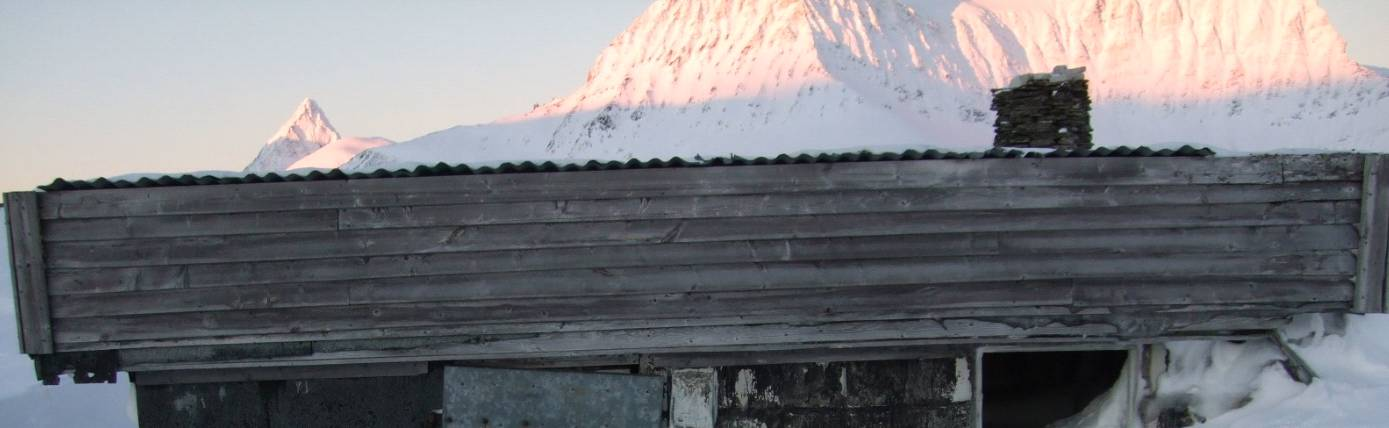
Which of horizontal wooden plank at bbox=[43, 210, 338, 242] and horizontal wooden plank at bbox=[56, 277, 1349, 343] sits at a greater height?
horizontal wooden plank at bbox=[43, 210, 338, 242]

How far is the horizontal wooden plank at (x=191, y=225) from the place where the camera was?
6301 millimetres

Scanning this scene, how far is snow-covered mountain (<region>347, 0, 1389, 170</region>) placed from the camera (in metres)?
98.8

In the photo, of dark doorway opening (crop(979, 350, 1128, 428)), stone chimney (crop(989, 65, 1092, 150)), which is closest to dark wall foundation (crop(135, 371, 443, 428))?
dark doorway opening (crop(979, 350, 1128, 428))

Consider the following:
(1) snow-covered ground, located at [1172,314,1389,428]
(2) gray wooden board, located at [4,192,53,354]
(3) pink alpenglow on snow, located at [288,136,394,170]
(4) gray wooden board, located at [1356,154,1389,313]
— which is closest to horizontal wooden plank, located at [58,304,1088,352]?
(2) gray wooden board, located at [4,192,53,354]

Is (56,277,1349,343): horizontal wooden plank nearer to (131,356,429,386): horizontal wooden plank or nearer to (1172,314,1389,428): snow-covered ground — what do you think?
(131,356,429,386): horizontal wooden plank

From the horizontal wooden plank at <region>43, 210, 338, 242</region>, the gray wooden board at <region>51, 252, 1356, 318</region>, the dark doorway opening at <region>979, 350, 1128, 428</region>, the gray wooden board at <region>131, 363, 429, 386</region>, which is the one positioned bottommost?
the dark doorway opening at <region>979, 350, 1128, 428</region>

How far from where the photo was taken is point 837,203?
6.34m

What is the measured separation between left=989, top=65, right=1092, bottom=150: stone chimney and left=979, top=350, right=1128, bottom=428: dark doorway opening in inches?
95.9

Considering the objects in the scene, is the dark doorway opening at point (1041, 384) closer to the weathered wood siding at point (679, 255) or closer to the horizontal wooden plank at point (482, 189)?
the weathered wood siding at point (679, 255)

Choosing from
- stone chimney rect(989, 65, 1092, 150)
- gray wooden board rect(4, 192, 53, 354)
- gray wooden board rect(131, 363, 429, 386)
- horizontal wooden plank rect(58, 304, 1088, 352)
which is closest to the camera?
gray wooden board rect(4, 192, 53, 354)

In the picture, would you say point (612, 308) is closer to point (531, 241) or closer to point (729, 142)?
point (531, 241)

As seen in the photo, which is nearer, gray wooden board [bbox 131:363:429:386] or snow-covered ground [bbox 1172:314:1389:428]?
snow-covered ground [bbox 1172:314:1389:428]

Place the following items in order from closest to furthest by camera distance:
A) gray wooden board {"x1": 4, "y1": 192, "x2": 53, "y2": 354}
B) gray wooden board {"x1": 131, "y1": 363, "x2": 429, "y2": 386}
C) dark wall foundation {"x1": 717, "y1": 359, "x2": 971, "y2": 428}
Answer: gray wooden board {"x1": 4, "y1": 192, "x2": 53, "y2": 354} → gray wooden board {"x1": 131, "y1": 363, "x2": 429, "y2": 386} → dark wall foundation {"x1": 717, "y1": 359, "x2": 971, "y2": 428}

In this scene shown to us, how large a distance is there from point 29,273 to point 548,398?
347cm
